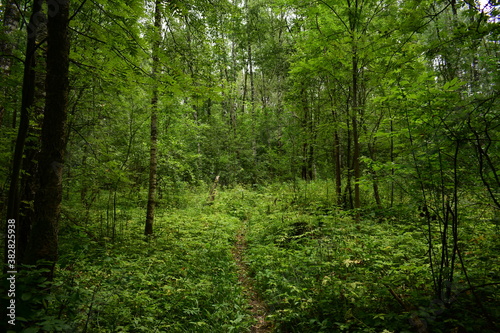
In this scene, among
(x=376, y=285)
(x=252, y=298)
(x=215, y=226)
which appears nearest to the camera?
(x=376, y=285)

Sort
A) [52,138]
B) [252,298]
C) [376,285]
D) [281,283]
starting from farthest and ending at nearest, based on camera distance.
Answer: [252,298] < [281,283] < [376,285] < [52,138]

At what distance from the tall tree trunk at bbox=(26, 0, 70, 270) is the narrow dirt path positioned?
3.31 m

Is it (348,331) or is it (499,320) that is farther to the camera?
(348,331)

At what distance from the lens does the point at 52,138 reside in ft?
8.94

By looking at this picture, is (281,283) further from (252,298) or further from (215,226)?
(215,226)

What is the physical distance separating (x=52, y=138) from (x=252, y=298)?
4.63 m

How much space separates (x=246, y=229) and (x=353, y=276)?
679 centimetres

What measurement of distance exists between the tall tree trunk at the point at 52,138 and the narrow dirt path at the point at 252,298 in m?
3.31

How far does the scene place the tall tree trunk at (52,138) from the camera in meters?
2.69

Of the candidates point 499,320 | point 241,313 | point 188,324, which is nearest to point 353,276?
point 499,320

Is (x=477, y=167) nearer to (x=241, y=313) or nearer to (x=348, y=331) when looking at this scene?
(x=348, y=331)

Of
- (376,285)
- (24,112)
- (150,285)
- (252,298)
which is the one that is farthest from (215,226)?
(24,112)

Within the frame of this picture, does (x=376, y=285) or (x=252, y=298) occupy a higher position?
(x=376, y=285)

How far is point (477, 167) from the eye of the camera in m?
3.46
